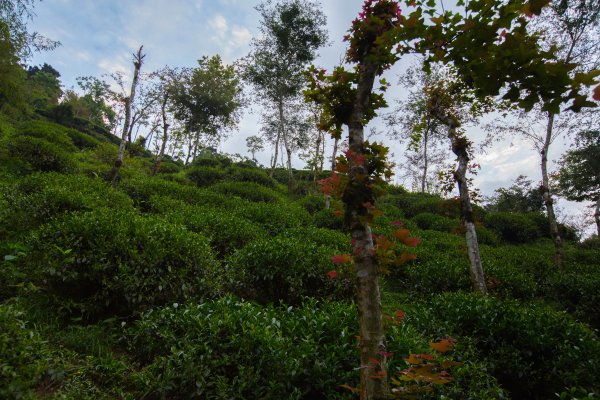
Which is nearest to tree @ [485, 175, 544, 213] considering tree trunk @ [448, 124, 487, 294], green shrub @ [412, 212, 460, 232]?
green shrub @ [412, 212, 460, 232]

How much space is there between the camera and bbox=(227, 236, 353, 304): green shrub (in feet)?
21.5

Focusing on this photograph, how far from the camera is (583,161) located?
Answer: 73.6 feet

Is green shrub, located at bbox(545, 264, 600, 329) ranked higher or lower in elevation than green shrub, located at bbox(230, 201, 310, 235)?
lower

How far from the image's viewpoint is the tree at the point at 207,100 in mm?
29359

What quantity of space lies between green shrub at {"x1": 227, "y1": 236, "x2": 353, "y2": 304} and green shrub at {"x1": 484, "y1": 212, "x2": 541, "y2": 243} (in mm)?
16945

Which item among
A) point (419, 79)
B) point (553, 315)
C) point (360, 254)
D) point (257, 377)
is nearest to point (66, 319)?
point (257, 377)

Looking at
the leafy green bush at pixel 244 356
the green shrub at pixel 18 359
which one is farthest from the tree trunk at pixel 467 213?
the green shrub at pixel 18 359

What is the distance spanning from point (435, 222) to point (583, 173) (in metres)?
12.8

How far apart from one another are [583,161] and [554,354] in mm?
24113

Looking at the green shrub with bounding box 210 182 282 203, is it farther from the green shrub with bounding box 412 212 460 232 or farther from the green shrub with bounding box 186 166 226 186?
the green shrub with bounding box 412 212 460 232

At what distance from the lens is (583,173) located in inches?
868

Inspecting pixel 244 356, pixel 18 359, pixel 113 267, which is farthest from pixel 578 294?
pixel 18 359

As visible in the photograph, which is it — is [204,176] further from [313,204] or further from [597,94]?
[597,94]

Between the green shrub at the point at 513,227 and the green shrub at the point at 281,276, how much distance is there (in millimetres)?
16945
